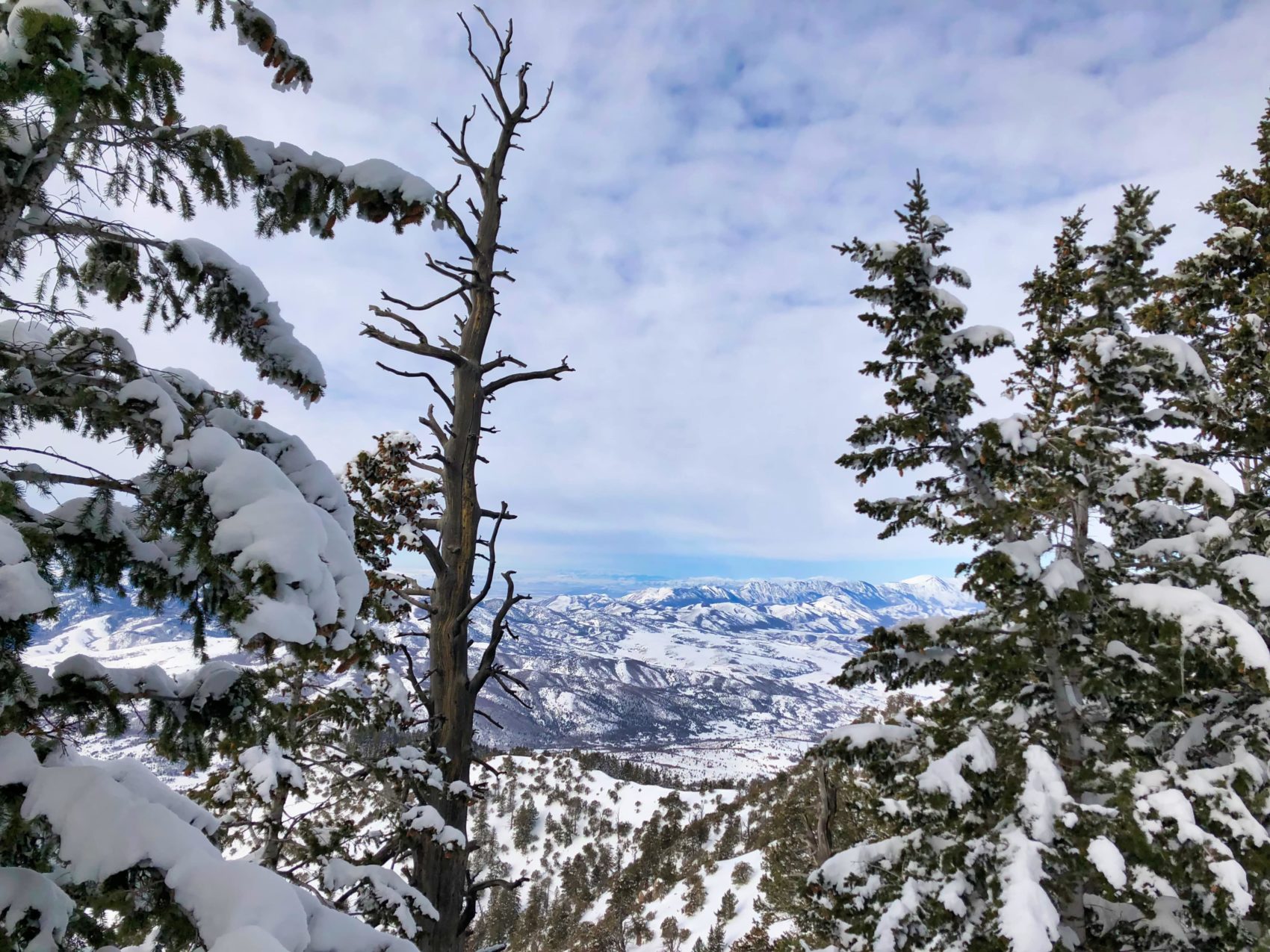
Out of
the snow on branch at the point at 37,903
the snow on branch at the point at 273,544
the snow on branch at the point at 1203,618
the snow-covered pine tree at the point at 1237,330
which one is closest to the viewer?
the snow on branch at the point at 37,903

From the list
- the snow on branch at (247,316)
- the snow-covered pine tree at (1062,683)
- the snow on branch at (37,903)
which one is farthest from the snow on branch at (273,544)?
the snow-covered pine tree at (1062,683)

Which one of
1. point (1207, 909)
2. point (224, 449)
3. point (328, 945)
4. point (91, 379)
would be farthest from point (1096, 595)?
point (91, 379)

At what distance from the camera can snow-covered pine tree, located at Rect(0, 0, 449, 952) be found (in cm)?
198

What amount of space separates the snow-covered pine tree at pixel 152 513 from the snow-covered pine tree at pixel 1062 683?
6529 millimetres

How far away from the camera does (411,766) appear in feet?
13.9

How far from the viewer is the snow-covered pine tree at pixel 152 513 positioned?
1.98m

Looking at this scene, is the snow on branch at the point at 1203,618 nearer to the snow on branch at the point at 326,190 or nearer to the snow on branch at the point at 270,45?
the snow on branch at the point at 326,190

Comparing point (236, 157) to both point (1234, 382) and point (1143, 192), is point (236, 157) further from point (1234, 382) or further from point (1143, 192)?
point (1234, 382)

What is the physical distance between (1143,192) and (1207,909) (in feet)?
34.8

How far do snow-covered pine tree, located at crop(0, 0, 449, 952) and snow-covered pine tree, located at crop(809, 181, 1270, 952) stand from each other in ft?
21.4

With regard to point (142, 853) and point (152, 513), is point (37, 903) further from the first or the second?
point (152, 513)

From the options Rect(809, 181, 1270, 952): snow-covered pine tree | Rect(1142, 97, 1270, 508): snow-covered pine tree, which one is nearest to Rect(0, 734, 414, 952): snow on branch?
Rect(809, 181, 1270, 952): snow-covered pine tree

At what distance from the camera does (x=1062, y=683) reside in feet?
25.7

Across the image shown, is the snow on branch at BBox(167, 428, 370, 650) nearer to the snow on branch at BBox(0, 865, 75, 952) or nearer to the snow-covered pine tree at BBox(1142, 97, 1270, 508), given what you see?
the snow on branch at BBox(0, 865, 75, 952)
